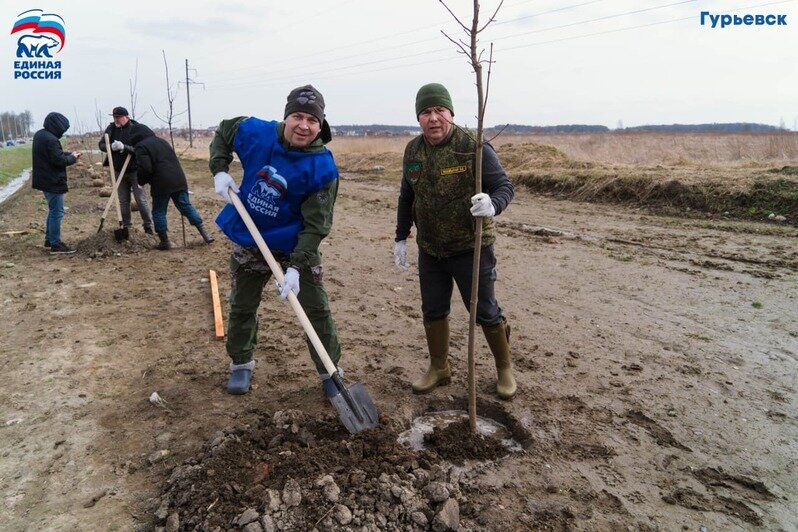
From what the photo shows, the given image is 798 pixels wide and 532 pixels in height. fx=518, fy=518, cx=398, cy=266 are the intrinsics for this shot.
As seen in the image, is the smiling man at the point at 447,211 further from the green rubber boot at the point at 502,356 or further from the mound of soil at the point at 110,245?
the mound of soil at the point at 110,245

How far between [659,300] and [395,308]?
2805mm

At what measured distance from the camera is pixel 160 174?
277 inches

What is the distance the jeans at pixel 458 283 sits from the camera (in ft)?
10.7

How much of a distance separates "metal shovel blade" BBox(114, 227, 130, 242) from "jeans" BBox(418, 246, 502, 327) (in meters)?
5.66

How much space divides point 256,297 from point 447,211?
1366 mm

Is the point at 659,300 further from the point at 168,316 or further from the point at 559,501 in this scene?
the point at 168,316

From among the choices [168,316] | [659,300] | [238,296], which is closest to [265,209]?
[238,296]

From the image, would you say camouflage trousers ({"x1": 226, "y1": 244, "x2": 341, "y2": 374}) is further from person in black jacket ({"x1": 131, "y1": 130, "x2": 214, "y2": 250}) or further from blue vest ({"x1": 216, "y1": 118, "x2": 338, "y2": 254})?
person in black jacket ({"x1": 131, "y1": 130, "x2": 214, "y2": 250})

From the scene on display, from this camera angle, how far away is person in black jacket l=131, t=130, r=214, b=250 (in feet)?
22.9

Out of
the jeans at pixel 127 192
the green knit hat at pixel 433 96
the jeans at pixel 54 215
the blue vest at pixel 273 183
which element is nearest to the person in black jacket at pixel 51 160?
the jeans at pixel 54 215

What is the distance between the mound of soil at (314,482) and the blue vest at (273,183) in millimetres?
1116

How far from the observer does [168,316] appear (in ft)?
16.7

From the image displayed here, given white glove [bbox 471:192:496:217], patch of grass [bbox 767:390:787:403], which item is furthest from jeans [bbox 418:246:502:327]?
patch of grass [bbox 767:390:787:403]

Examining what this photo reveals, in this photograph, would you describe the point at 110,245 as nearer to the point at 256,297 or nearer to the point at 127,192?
the point at 127,192
